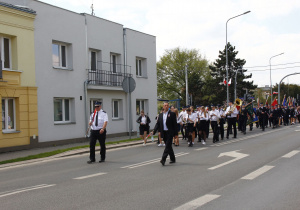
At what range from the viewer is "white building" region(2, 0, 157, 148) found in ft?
59.3

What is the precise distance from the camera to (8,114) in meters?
16.6

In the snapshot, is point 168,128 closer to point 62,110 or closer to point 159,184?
point 159,184

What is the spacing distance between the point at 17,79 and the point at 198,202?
12.7 m

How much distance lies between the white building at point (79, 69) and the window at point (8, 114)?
1264 mm

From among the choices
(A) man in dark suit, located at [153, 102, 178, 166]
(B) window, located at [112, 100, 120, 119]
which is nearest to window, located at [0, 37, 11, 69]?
(B) window, located at [112, 100, 120, 119]

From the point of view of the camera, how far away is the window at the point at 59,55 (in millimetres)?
19094

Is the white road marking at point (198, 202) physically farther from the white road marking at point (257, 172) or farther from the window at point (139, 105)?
the window at point (139, 105)

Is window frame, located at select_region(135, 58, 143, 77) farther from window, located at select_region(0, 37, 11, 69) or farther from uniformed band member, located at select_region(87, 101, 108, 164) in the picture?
uniformed band member, located at select_region(87, 101, 108, 164)

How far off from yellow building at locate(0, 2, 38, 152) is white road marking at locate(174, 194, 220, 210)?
1169 cm

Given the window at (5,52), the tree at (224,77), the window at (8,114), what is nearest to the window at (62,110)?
the window at (8,114)

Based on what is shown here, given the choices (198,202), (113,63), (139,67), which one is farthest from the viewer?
(139,67)

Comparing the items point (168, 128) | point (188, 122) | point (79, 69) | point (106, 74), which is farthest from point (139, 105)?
point (168, 128)

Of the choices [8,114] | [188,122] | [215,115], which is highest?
[8,114]

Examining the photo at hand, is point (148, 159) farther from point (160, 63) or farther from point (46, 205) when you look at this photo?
point (160, 63)
